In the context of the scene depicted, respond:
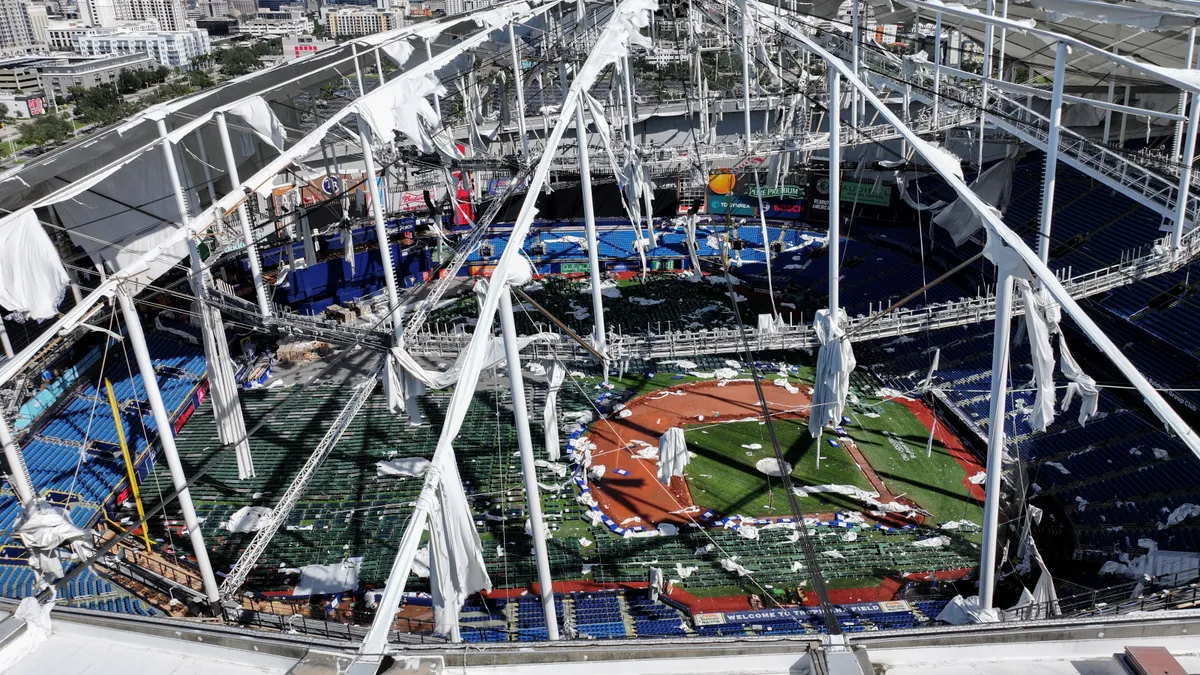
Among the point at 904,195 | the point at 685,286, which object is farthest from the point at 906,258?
the point at 685,286

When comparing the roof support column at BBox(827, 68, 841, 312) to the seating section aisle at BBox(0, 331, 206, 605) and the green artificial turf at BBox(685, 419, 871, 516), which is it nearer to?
the green artificial turf at BBox(685, 419, 871, 516)

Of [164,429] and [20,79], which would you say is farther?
[20,79]

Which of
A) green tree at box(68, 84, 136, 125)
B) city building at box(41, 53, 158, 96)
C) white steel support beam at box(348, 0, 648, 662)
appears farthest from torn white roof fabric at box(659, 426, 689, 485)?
city building at box(41, 53, 158, 96)

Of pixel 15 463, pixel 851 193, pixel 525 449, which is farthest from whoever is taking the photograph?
pixel 851 193

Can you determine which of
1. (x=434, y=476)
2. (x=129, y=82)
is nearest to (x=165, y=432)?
(x=434, y=476)

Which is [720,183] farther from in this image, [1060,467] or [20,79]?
[20,79]

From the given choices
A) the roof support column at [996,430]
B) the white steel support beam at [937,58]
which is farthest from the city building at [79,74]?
the roof support column at [996,430]

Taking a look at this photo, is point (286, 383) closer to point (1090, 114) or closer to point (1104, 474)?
point (1104, 474)
